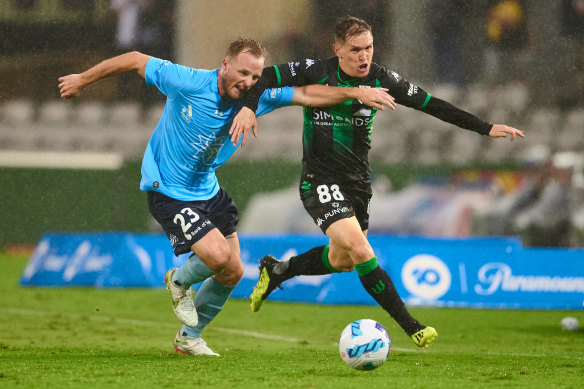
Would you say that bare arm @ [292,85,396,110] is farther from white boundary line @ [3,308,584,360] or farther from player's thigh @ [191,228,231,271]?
white boundary line @ [3,308,584,360]

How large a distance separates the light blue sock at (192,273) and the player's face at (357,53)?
1721 mm

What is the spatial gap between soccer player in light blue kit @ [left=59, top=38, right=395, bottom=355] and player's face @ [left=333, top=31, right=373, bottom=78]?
0.22 metres

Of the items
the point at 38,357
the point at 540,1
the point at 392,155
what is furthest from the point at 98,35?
the point at 38,357

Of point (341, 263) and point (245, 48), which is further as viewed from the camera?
point (341, 263)

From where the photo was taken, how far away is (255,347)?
7441 mm

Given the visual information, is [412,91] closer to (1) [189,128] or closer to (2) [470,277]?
(1) [189,128]

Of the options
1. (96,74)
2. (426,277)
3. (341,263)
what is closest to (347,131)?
(341,263)

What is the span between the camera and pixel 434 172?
15.1m

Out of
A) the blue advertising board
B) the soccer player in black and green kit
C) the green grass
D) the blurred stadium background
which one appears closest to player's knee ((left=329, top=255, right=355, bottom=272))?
the soccer player in black and green kit

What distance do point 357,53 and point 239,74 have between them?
0.87 m

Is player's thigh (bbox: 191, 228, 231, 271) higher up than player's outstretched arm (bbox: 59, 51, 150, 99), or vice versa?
player's outstretched arm (bbox: 59, 51, 150, 99)

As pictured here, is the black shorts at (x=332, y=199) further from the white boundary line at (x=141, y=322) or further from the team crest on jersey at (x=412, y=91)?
the white boundary line at (x=141, y=322)

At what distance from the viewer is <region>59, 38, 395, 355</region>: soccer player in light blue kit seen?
6.23 m

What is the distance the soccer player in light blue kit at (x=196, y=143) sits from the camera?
623cm
